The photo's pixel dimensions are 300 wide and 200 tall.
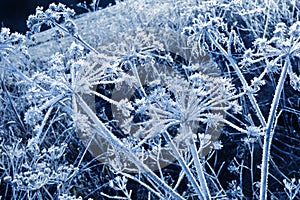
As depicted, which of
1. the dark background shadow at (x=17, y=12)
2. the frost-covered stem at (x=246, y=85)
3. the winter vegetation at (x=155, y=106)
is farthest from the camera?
the dark background shadow at (x=17, y=12)

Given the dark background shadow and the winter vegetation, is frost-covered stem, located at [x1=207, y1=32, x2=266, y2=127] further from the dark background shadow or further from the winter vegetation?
the dark background shadow

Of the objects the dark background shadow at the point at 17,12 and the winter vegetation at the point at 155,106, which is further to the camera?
the dark background shadow at the point at 17,12

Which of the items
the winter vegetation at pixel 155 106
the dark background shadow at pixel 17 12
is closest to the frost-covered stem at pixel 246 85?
the winter vegetation at pixel 155 106

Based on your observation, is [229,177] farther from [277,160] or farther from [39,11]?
[39,11]

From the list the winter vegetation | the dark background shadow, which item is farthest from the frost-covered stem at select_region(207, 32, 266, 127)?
the dark background shadow

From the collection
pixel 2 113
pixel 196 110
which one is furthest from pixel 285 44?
pixel 2 113

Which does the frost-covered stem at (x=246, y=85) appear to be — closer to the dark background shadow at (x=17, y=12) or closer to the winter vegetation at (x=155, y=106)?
the winter vegetation at (x=155, y=106)

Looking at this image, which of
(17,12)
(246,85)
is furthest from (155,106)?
(17,12)

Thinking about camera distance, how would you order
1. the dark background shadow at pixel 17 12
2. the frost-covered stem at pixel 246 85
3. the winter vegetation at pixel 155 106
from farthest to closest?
the dark background shadow at pixel 17 12, the frost-covered stem at pixel 246 85, the winter vegetation at pixel 155 106
